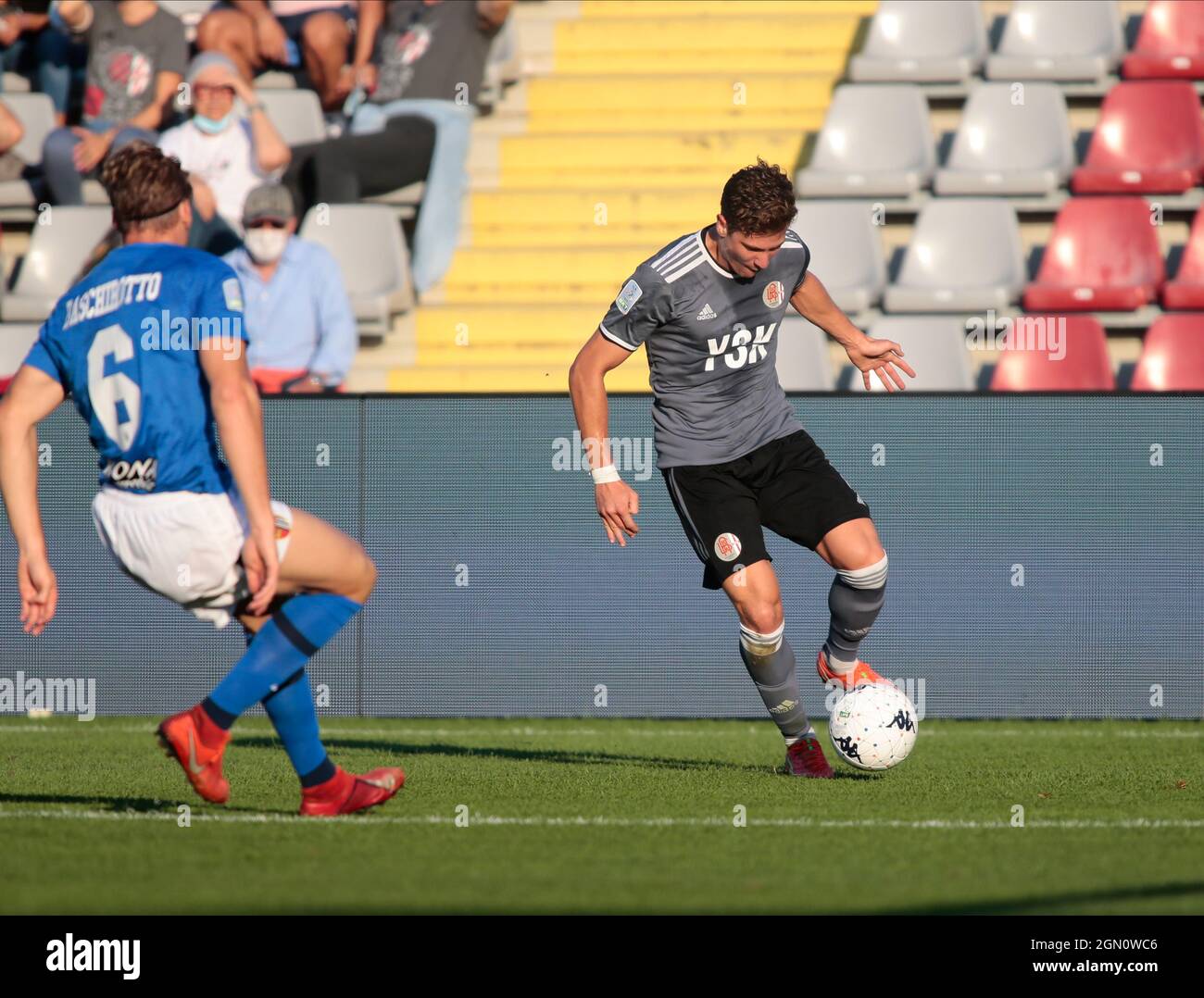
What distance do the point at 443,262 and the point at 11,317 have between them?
3.04 m

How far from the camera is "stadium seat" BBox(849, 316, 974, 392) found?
11.5m

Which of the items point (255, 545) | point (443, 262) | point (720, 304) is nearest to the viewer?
point (255, 545)

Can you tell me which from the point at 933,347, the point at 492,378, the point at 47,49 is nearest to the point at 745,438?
the point at 933,347

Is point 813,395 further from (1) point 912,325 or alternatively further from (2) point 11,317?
(2) point 11,317

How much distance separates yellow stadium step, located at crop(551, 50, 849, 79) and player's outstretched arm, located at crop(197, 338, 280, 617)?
9901 mm

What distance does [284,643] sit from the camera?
526 centimetres

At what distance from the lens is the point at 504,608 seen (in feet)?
30.6

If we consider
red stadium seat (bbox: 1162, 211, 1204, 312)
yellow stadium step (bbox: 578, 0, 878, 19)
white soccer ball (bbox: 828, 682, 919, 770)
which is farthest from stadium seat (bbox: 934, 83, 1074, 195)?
white soccer ball (bbox: 828, 682, 919, 770)

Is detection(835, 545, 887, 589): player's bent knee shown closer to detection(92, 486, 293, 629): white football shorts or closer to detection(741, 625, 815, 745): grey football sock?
detection(741, 625, 815, 745): grey football sock

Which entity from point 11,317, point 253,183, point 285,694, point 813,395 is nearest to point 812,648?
point 813,395

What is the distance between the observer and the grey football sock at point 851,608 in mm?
6637

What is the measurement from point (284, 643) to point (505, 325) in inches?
295
